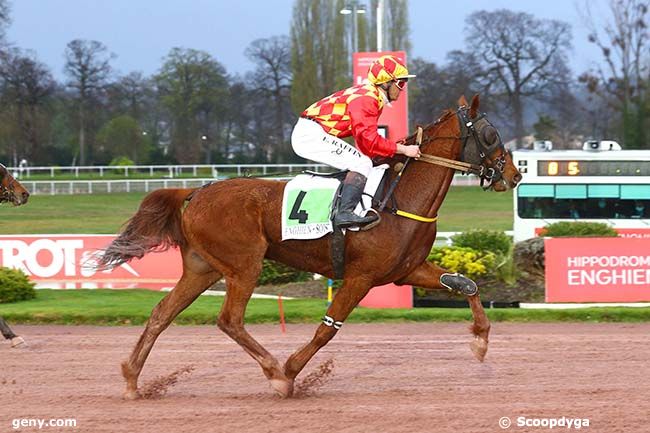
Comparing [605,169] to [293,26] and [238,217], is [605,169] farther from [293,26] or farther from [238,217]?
[293,26]

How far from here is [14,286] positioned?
12.4 meters

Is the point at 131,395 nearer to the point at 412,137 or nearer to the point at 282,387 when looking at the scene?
the point at 282,387

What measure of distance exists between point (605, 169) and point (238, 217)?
47.8 feet

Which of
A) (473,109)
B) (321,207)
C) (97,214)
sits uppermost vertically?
(473,109)

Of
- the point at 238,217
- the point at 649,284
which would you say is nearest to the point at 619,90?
the point at 649,284

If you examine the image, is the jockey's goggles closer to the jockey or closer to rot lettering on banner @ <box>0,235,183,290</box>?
the jockey

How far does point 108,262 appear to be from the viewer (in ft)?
23.1

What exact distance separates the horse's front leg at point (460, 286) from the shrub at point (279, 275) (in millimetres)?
7796

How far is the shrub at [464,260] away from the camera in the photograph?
534 inches

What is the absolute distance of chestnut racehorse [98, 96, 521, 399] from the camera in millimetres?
6348

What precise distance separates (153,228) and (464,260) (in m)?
7.59

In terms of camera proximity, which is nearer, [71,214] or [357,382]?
[357,382]

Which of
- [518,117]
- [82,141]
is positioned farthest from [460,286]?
[518,117]

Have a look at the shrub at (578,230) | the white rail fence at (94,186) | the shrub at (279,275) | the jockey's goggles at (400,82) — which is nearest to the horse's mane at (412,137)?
the jockey's goggles at (400,82)
